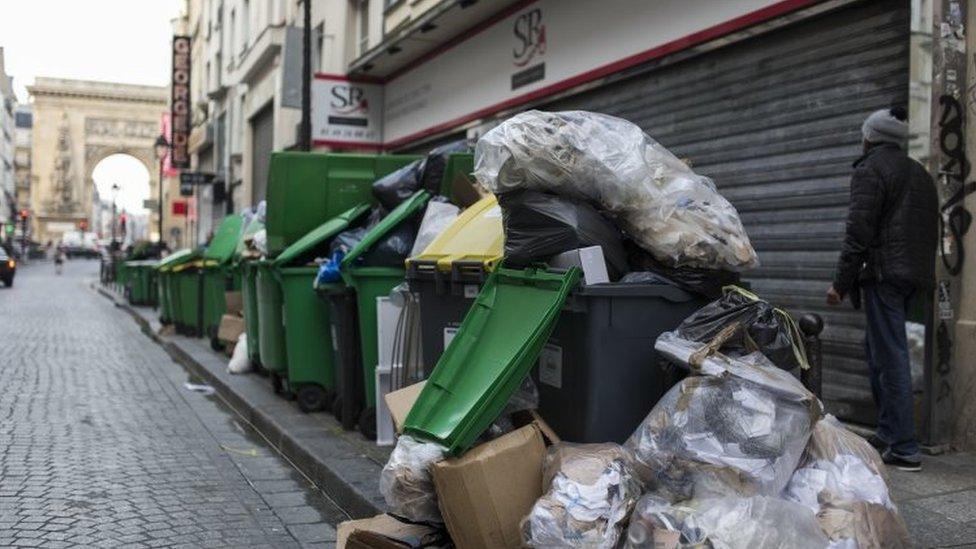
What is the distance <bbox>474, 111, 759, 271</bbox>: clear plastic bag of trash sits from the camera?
3.77 m

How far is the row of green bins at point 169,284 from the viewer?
45.0 ft

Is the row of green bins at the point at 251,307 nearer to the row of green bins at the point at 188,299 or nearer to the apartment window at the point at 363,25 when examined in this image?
the row of green bins at the point at 188,299

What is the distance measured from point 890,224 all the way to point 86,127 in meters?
82.9

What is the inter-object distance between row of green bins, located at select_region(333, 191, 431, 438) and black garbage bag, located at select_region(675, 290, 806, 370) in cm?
278

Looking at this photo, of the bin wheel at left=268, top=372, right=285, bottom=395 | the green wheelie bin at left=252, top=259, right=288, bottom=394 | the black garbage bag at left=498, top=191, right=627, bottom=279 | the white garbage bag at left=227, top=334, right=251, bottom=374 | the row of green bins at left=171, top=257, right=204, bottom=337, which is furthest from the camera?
the row of green bins at left=171, top=257, right=204, bottom=337

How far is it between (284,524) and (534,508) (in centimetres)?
193

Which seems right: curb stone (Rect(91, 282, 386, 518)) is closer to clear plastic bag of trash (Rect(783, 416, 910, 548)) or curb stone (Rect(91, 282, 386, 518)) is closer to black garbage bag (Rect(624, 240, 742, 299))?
black garbage bag (Rect(624, 240, 742, 299))

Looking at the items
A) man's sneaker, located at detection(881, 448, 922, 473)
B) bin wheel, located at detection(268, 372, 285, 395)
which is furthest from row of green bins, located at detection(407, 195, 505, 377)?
bin wheel, located at detection(268, 372, 285, 395)

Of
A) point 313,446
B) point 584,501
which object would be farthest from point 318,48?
point 584,501

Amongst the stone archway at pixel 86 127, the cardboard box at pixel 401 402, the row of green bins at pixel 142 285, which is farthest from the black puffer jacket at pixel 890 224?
the stone archway at pixel 86 127

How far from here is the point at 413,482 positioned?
353 centimetres

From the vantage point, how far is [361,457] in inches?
213

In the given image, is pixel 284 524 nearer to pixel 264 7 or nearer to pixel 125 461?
pixel 125 461

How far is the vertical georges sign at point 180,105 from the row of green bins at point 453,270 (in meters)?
33.1
